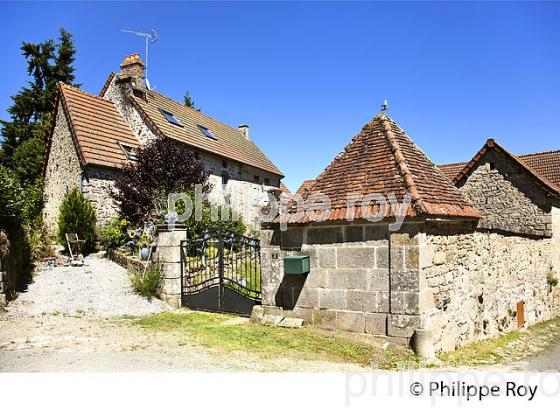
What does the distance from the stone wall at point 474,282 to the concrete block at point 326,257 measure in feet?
5.51

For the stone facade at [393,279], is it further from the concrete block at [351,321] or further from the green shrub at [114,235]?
the green shrub at [114,235]

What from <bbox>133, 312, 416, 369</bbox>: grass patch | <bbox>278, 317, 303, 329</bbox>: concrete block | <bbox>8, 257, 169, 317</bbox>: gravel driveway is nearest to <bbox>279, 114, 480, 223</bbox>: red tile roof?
<bbox>278, 317, 303, 329</bbox>: concrete block

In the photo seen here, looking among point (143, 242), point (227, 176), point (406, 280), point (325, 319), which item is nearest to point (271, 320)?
point (325, 319)

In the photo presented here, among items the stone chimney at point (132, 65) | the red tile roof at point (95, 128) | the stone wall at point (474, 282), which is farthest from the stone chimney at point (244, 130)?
the stone wall at point (474, 282)

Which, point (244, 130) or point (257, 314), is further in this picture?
point (244, 130)

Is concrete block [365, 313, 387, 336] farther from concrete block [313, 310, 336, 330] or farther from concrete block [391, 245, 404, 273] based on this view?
concrete block [391, 245, 404, 273]

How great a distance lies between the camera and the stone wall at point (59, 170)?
16250 mm

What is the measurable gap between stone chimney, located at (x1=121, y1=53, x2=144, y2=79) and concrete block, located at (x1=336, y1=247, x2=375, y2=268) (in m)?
17.5

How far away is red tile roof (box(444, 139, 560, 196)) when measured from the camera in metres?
14.8

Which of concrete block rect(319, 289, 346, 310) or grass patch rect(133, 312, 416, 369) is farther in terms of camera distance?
concrete block rect(319, 289, 346, 310)

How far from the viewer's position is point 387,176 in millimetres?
7441

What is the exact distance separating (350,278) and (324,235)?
0.97 metres

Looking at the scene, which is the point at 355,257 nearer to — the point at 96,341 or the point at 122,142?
the point at 96,341

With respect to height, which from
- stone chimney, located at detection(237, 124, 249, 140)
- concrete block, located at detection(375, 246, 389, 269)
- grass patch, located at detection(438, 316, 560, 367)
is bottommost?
grass patch, located at detection(438, 316, 560, 367)
